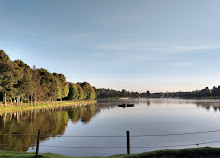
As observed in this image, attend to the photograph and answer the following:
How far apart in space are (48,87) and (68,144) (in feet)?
265

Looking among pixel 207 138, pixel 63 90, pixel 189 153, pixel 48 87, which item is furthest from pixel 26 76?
pixel 189 153

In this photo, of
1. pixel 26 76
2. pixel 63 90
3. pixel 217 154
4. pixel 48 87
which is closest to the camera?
pixel 217 154

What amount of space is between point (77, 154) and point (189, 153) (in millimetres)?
11401

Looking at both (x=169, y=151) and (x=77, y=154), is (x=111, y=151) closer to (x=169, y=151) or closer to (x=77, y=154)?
(x=77, y=154)

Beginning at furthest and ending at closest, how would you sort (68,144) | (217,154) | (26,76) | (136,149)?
(26,76) → (68,144) → (136,149) → (217,154)

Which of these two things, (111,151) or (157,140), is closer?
(111,151)

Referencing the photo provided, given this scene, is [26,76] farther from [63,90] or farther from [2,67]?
[63,90]

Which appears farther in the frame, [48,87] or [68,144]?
[48,87]

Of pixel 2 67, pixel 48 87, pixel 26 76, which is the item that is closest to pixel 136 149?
pixel 2 67

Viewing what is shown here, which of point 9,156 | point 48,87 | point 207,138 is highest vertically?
point 48,87

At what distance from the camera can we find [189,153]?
12703 mm

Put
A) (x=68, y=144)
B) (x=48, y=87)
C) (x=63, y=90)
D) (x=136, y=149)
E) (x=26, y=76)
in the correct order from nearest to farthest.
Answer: (x=136, y=149)
(x=68, y=144)
(x=26, y=76)
(x=48, y=87)
(x=63, y=90)

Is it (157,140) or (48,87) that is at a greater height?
(48,87)

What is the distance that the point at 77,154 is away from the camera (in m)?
19.2
